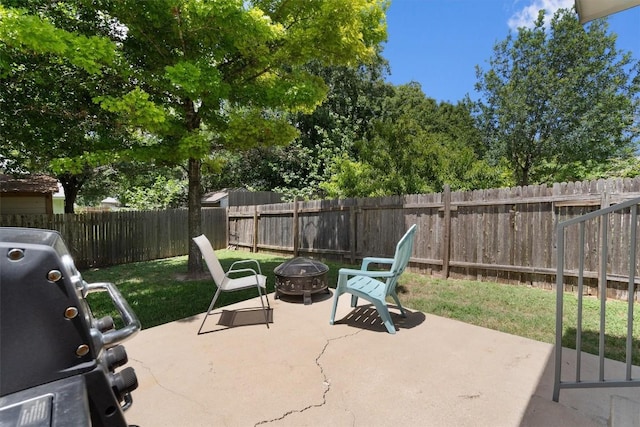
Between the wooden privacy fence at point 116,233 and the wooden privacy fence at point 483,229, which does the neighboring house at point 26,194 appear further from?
the wooden privacy fence at point 483,229

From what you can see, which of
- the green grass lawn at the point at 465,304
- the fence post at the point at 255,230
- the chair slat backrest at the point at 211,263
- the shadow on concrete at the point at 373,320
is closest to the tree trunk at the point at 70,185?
the green grass lawn at the point at 465,304

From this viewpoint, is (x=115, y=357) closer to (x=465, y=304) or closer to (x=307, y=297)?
(x=307, y=297)

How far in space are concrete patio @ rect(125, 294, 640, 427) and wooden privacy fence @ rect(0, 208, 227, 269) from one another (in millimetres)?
6236

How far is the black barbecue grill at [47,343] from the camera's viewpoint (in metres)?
0.84

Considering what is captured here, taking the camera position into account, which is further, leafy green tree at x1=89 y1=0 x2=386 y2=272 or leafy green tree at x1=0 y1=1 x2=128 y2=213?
leafy green tree at x1=0 y1=1 x2=128 y2=213

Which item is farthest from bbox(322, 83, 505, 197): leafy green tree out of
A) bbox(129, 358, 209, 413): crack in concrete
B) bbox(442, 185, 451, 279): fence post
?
bbox(129, 358, 209, 413): crack in concrete

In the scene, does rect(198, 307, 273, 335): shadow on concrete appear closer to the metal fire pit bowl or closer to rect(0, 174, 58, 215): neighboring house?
the metal fire pit bowl

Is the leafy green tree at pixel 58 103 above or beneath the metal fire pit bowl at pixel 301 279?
above

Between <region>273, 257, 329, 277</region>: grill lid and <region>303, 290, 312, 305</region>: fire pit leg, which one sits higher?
<region>273, 257, 329, 277</region>: grill lid

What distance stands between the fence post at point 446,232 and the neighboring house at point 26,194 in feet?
40.7

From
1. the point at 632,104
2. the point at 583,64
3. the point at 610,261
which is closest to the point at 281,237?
the point at 610,261

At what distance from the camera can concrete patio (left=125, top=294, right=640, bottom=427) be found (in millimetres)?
2080

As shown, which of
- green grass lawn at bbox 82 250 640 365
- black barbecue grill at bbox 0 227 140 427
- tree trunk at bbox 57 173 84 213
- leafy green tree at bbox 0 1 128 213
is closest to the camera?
black barbecue grill at bbox 0 227 140 427

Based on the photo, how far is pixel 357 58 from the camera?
21.3 feet
